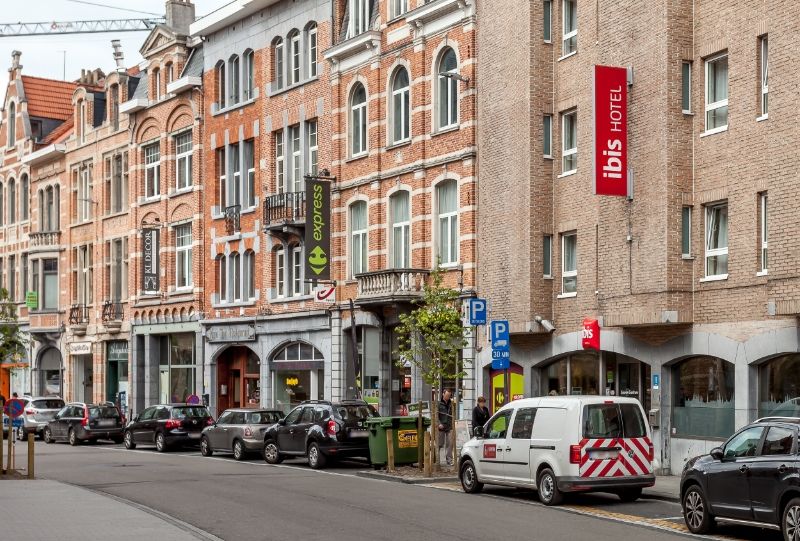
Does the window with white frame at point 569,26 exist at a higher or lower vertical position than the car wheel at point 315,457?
higher

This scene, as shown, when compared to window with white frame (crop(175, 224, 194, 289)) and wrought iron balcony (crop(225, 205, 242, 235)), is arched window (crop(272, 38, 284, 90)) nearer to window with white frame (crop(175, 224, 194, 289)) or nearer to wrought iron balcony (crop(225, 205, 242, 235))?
wrought iron balcony (crop(225, 205, 242, 235))

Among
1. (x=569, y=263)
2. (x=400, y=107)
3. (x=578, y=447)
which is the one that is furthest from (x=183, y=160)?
(x=578, y=447)

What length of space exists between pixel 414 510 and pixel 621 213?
10.1 metres

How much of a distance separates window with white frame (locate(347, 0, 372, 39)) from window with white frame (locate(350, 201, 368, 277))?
5.27 m

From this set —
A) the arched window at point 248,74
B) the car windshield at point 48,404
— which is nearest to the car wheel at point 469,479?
the arched window at point 248,74

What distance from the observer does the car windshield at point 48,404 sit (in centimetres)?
4703

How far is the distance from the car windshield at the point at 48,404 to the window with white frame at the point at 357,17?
58.7 feet

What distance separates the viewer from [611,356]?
2902 cm

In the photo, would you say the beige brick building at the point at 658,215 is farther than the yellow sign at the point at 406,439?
No

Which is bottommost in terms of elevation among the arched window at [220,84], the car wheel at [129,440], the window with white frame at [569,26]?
the car wheel at [129,440]

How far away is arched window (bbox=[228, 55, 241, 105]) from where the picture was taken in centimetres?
4688

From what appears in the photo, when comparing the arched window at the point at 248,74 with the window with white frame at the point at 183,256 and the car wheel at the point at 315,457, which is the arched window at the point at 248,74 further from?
the car wheel at the point at 315,457

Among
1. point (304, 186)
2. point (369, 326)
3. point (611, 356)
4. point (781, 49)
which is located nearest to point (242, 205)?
point (304, 186)

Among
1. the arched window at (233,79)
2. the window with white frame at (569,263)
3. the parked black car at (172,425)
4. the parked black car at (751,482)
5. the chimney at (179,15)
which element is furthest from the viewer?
the chimney at (179,15)
